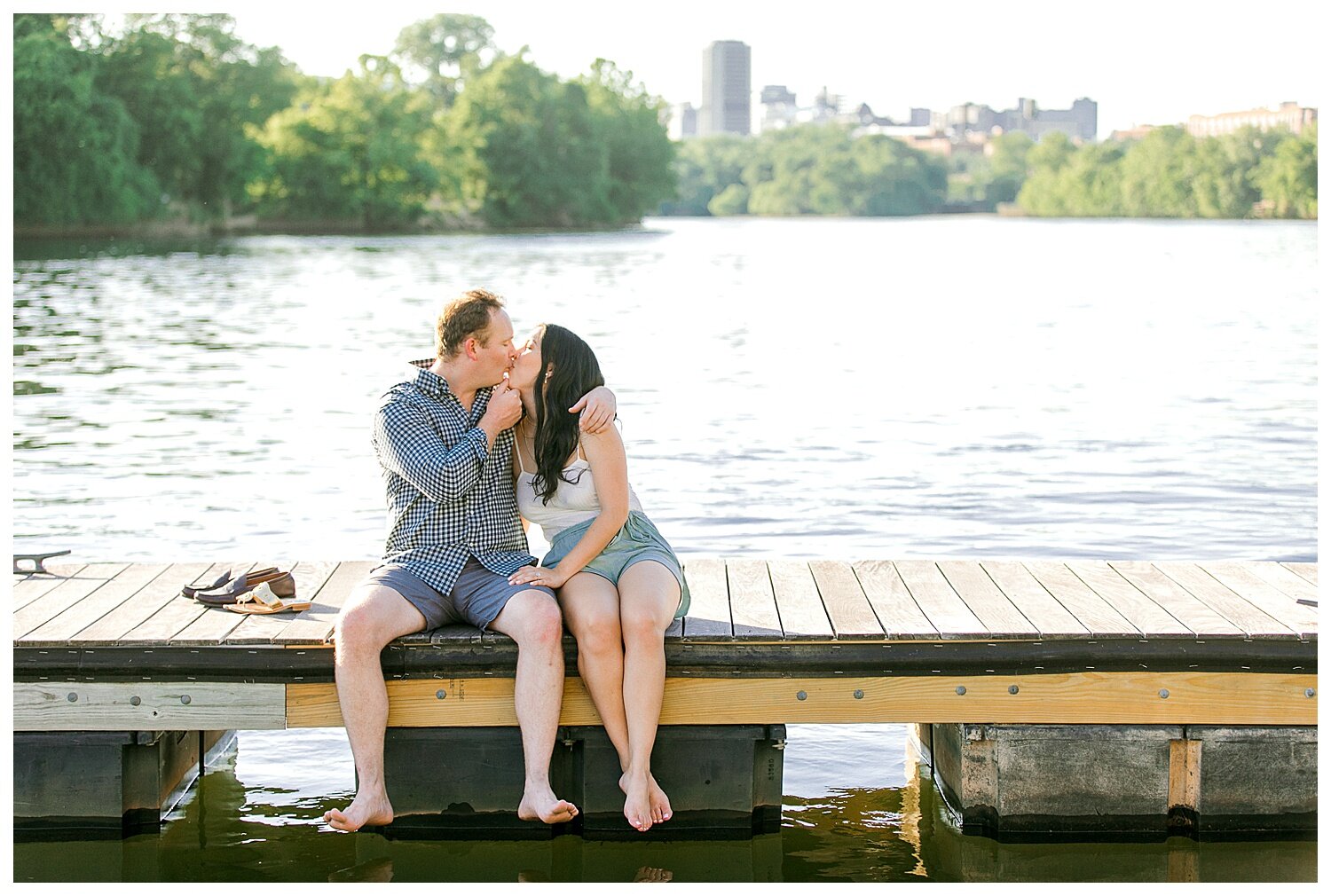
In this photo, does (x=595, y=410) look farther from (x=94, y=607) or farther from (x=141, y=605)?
(x=94, y=607)

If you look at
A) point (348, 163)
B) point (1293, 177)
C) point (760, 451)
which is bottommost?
point (760, 451)

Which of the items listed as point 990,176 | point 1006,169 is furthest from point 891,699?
point 990,176

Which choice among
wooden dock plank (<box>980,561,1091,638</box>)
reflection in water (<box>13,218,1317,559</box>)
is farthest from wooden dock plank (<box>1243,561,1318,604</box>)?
reflection in water (<box>13,218,1317,559</box>)

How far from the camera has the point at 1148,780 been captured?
4328mm

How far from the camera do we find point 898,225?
9775 centimetres

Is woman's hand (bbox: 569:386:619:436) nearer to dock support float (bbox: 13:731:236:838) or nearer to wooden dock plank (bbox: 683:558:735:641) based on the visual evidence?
wooden dock plank (bbox: 683:558:735:641)

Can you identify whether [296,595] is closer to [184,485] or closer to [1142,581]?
[1142,581]

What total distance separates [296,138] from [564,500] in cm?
6884

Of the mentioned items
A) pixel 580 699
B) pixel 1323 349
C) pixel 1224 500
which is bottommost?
pixel 1224 500

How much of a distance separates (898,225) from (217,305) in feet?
239

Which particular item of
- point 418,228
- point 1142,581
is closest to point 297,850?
point 1142,581

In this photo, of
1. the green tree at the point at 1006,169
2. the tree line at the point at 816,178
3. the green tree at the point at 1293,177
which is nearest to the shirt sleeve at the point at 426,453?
the green tree at the point at 1293,177

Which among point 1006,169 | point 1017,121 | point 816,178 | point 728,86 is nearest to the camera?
point 816,178

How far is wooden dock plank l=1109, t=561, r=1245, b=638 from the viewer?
4207 millimetres
